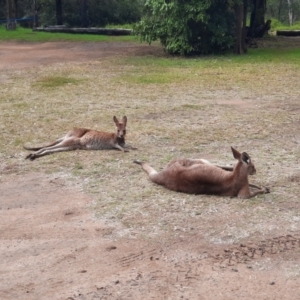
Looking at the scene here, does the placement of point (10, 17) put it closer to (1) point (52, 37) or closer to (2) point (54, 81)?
(1) point (52, 37)

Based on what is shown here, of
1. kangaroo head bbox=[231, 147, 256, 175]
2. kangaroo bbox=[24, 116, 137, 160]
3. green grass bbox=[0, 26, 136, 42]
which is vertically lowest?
green grass bbox=[0, 26, 136, 42]

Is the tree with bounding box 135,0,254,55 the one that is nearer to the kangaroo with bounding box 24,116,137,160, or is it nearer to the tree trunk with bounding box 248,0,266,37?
the tree trunk with bounding box 248,0,266,37

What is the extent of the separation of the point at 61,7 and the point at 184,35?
48.5 ft

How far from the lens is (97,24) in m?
33.6

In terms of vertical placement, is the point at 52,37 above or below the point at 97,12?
below

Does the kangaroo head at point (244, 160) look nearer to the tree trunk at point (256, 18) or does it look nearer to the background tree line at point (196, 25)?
the background tree line at point (196, 25)

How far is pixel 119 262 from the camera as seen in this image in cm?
519

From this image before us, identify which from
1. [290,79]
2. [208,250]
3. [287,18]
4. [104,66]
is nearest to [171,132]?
[208,250]

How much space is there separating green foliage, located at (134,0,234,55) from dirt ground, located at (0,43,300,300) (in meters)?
12.9

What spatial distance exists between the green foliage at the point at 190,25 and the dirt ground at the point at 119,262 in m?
12.9

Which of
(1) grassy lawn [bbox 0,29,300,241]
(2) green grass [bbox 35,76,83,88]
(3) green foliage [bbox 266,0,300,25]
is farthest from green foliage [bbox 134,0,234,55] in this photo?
(3) green foliage [bbox 266,0,300,25]

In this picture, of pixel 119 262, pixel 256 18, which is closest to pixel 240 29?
pixel 256 18

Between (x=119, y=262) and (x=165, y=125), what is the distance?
4989 mm

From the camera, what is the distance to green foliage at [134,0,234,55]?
1881 cm
